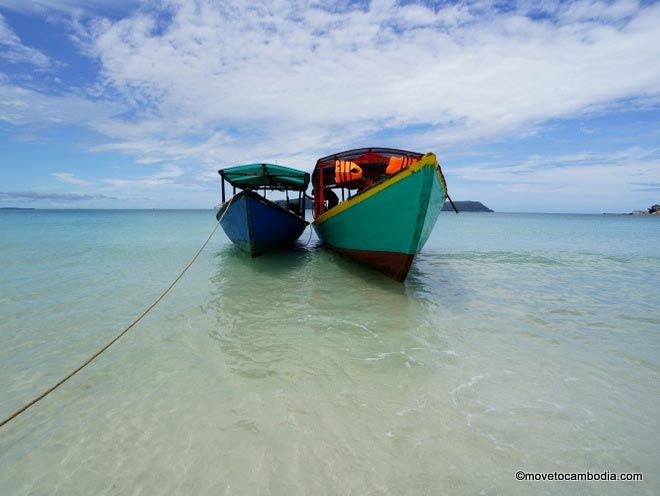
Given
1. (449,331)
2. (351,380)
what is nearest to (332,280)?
(449,331)

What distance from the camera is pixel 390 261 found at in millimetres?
7691

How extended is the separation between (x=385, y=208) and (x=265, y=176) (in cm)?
669

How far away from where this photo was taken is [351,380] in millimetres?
3279

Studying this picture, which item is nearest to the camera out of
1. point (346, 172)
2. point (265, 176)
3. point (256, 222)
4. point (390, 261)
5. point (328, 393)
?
point (328, 393)

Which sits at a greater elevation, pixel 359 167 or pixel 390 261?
pixel 359 167

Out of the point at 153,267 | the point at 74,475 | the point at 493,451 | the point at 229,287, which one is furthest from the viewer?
the point at 153,267

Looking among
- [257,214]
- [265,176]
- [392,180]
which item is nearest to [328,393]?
[392,180]

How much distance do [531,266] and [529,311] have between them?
19.3 ft

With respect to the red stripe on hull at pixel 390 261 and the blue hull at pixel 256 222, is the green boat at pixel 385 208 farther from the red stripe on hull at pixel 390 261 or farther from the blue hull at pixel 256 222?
the blue hull at pixel 256 222

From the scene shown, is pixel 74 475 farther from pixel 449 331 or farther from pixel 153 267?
pixel 153 267

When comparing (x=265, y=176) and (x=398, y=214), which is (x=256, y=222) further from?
(x=398, y=214)

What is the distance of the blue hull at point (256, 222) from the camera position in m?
9.63

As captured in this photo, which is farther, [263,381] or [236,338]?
[236,338]

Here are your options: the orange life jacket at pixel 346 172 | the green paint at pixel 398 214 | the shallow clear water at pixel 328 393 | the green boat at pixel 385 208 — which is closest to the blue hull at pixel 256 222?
the green boat at pixel 385 208
